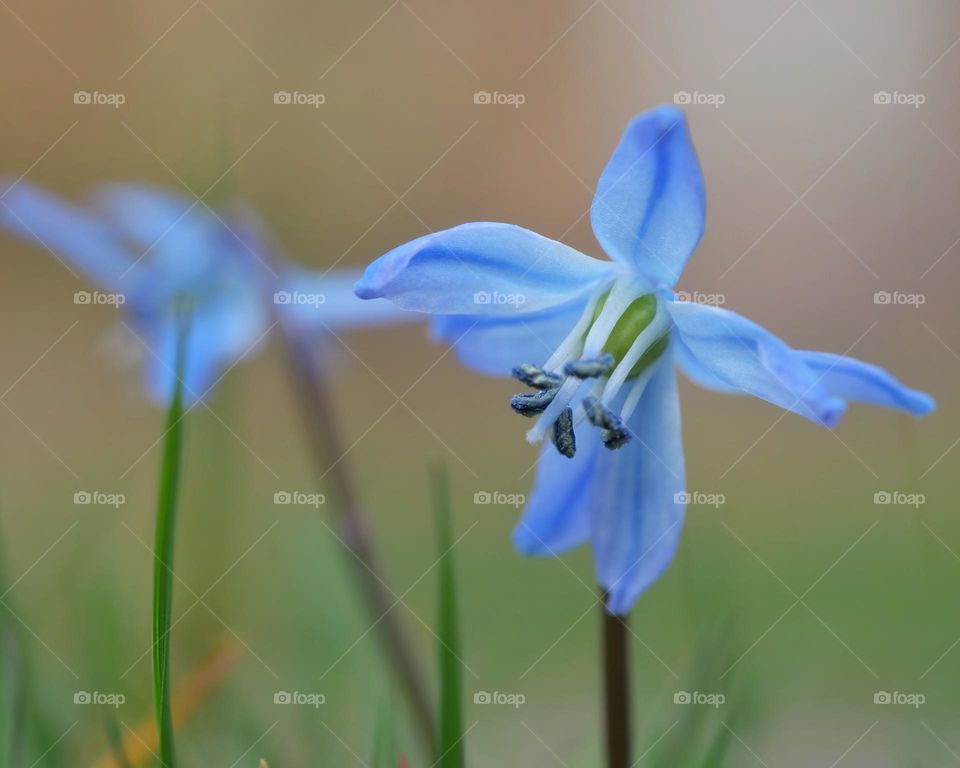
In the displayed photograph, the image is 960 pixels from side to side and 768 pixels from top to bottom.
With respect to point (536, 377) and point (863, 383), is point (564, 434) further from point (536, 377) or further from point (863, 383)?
point (863, 383)

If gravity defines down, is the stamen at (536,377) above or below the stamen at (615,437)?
above

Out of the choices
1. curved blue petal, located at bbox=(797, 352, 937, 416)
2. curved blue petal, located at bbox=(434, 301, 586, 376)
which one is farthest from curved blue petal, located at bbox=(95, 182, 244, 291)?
curved blue petal, located at bbox=(797, 352, 937, 416)

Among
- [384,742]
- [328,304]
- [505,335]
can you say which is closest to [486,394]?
[328,304]

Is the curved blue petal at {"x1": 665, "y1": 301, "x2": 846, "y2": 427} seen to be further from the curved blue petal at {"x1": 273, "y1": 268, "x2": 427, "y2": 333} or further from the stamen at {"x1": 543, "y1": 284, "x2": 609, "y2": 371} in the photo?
the curved blue petal at {"x1": 273, "y1": 268, "x2": 427, "y2": 333}

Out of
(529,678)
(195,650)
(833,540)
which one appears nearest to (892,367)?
(833,540)

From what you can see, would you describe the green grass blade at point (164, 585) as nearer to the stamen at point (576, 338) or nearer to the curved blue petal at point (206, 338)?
the stamen at point (576, 338)

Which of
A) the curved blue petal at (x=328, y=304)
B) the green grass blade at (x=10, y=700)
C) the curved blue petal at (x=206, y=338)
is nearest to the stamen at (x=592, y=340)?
the curved blue petal at (x=328, y=304)
